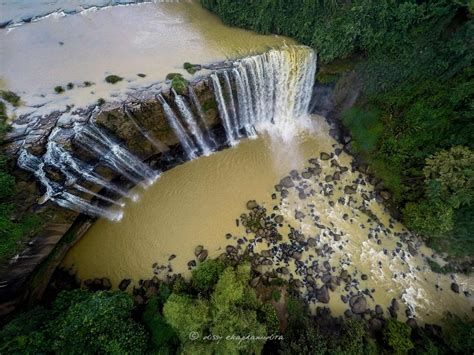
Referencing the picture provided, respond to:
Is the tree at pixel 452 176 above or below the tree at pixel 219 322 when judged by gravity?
above

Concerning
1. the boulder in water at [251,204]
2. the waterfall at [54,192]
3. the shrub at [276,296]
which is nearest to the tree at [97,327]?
the waterfall at [54,192]

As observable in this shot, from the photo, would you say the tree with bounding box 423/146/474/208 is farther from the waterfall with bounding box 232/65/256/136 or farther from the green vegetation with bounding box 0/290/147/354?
the green vegetation with bounding box 0/290/147/354

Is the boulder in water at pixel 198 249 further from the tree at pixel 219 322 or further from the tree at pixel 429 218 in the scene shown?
A: the tree at pixel 429 218

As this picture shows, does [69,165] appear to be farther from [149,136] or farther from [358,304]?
[358,304]

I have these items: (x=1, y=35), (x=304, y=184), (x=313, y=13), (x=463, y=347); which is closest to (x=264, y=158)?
(x=304, y=184)

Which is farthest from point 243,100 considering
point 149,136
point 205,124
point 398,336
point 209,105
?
point 398,336

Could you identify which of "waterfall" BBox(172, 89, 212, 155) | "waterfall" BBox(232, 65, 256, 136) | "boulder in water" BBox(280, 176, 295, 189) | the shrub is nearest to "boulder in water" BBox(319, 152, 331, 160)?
"boulder in water" BBox(280, 176, 295, 189)
